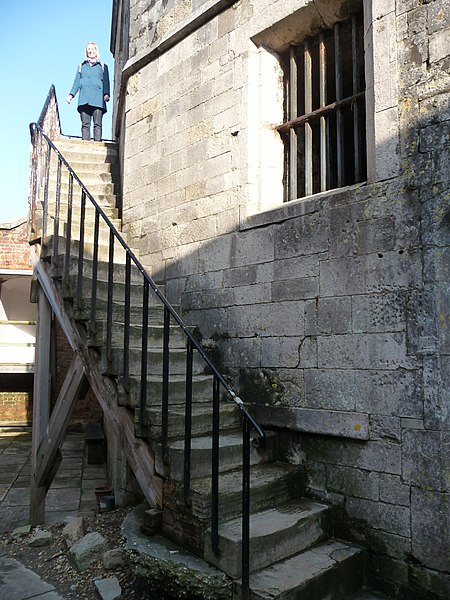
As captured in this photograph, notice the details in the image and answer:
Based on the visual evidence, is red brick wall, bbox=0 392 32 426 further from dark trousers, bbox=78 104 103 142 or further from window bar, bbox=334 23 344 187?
window bar, bbox=334 23 344 187

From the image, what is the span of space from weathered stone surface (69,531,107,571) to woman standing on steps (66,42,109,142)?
21.0 feet

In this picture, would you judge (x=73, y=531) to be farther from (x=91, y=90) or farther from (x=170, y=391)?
(x=91, y=90)

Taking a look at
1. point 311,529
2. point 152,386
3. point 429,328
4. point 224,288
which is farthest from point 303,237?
point 311,529

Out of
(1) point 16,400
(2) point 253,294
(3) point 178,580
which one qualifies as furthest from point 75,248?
(1) point 16,400

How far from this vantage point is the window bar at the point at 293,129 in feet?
13.7

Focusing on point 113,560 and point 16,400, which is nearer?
point 113,560

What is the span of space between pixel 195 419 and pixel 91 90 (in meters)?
6.66

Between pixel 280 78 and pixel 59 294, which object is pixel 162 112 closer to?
pixel 280 78

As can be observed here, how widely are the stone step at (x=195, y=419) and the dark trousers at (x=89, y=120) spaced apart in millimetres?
6060

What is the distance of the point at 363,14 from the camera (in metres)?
→ 3.72

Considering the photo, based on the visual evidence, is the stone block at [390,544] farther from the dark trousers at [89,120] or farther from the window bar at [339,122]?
the dark trousers at [89,120]

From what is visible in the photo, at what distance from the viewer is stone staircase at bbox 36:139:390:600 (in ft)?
8.84

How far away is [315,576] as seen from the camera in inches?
106

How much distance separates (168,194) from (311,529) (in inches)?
131
